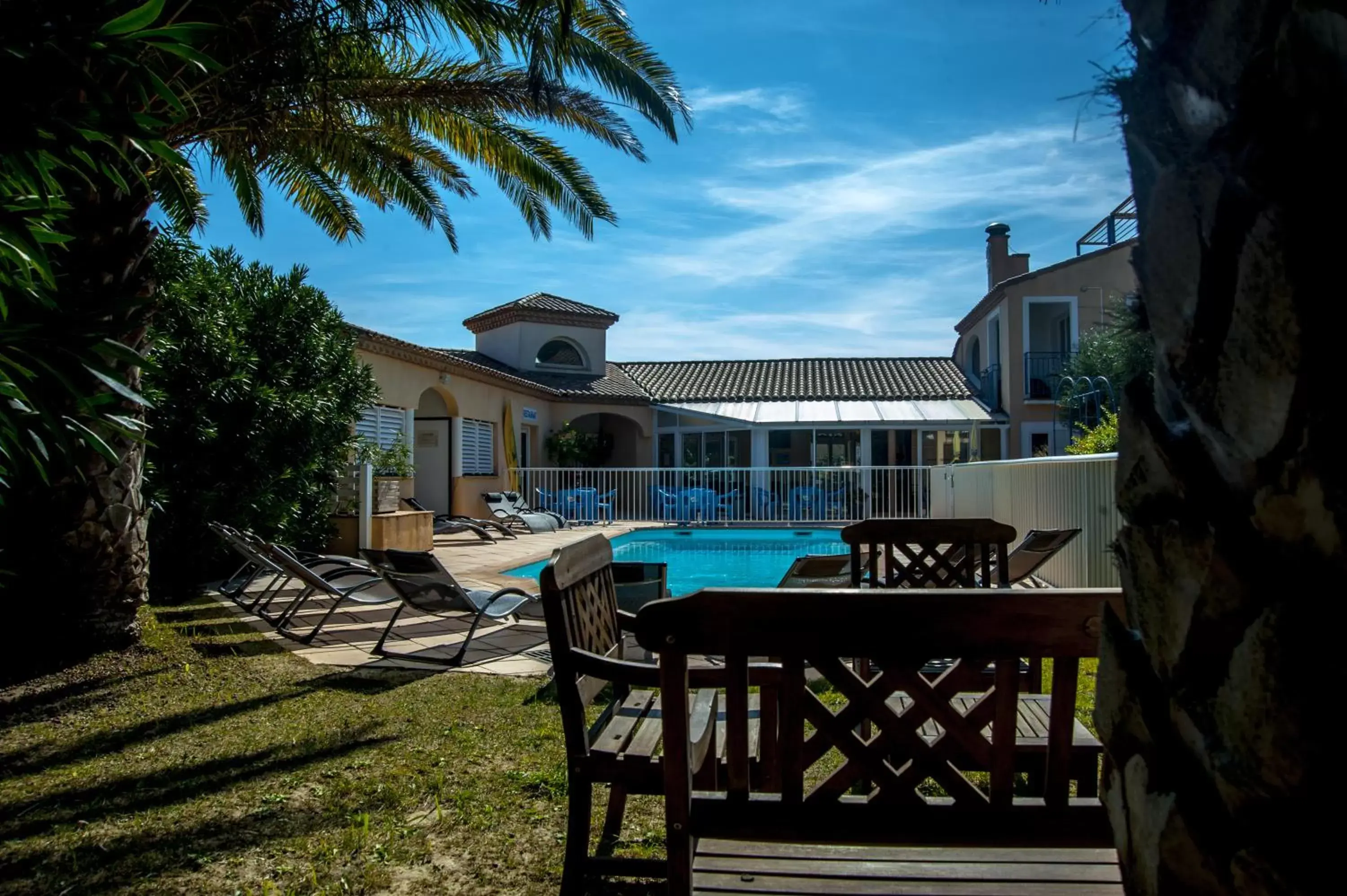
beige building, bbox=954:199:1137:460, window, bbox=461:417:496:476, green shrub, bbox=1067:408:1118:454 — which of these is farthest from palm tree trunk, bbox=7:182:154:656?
beige building, bbox=954:199:1137:460

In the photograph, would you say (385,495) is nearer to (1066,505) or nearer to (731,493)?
(1066,505)

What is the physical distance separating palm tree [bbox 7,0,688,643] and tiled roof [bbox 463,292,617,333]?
53.4ft

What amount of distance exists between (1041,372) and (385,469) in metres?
18.7

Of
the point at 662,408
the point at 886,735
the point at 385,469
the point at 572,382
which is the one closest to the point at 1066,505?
the point at 886,735

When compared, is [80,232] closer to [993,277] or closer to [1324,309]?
[1324,309]

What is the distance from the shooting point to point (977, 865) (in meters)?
1.99

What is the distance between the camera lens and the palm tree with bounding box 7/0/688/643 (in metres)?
5.50

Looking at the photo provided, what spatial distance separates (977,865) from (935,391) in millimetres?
26752

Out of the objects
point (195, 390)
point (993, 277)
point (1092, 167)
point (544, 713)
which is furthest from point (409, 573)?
point (993, 277)

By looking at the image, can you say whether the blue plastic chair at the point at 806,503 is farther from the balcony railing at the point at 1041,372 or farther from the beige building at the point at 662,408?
the balcony railing at the point at 1041,372

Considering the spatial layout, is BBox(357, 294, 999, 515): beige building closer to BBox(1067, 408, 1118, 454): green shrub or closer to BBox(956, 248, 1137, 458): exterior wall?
BBox(956, 248, 1137, 458): exterior wall

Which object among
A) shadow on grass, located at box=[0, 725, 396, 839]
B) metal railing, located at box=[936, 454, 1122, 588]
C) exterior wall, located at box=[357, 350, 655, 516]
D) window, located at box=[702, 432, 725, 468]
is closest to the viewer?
shadow on grass, located at box=[0, 725, 396, 839]

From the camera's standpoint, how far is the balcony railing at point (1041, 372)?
23.7m

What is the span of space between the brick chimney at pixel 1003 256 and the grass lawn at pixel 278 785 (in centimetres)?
2656
